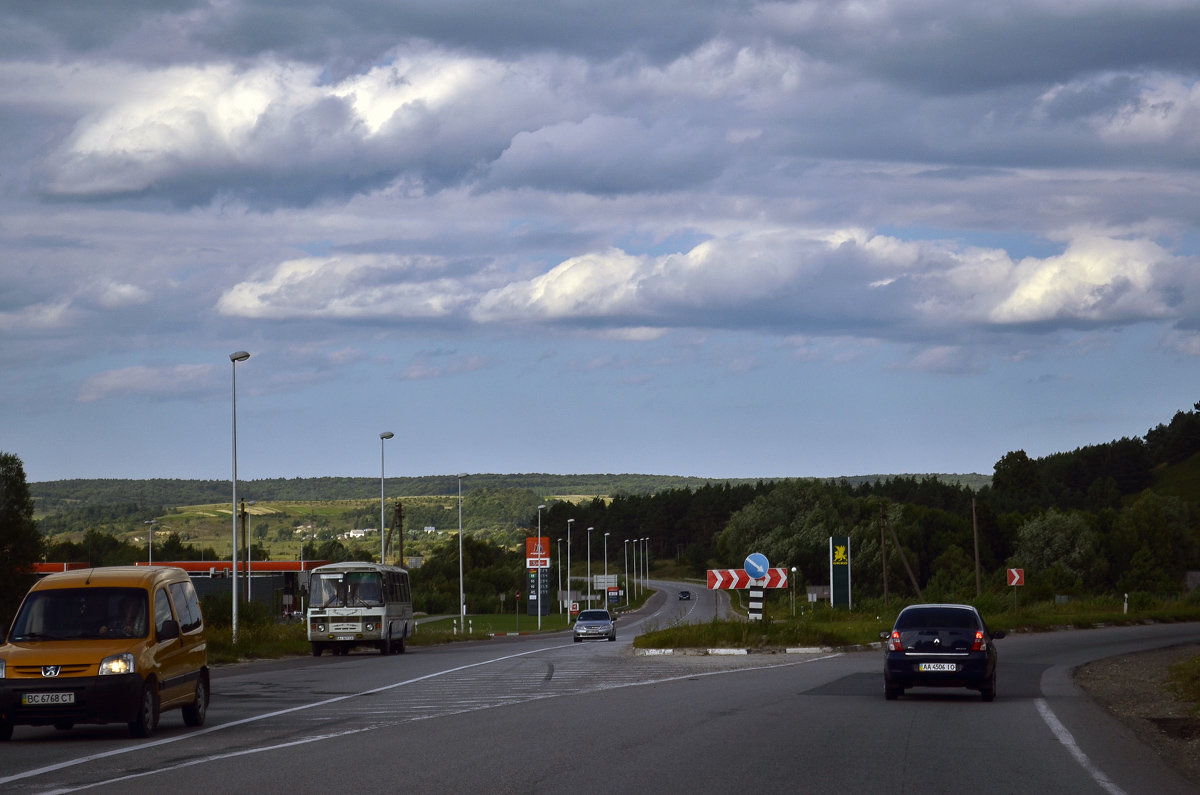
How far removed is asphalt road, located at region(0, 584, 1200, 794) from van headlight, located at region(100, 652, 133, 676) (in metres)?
0.81

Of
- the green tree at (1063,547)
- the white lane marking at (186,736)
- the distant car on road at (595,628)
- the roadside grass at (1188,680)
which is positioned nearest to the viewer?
the white lane marking at (186,736)

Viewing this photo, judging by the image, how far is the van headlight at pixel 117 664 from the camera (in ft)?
46.7

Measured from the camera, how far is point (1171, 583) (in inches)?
4796

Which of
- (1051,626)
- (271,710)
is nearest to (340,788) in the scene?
(271,710)

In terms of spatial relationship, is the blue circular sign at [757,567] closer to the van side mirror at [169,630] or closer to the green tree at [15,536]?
the van side mirror at [169,630]

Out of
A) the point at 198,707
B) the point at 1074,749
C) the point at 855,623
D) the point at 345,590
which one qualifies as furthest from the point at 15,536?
the point at 1074,749

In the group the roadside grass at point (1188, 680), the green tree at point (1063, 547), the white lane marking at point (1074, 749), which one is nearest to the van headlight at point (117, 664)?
the white lane marking at point (1074, 749)

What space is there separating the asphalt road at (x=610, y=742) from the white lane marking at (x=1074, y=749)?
5 cm

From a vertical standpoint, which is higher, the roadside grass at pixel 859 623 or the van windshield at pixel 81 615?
the van windshield at pixel 81 615

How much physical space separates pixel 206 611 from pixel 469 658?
10590 mm

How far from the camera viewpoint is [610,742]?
547 inches

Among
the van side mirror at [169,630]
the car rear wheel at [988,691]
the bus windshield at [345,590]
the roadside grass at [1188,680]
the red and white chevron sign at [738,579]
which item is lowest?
the roadside grass at [1188,680]

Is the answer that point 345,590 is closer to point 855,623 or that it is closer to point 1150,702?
point 855,623

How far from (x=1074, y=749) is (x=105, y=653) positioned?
10.8m
